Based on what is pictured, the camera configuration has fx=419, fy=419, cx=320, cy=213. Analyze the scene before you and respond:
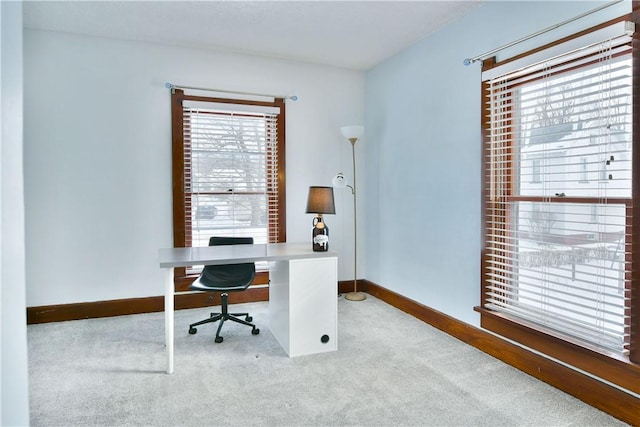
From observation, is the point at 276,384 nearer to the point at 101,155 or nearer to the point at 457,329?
the point at 457,329

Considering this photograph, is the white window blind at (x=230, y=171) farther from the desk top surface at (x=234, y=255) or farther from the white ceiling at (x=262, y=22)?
the desk top surface at (x=234, y=255)

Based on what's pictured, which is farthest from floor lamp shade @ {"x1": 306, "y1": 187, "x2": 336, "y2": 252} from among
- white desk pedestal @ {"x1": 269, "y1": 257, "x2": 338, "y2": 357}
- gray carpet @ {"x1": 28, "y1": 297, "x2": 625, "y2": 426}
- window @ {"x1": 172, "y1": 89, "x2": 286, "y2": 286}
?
window @ {"x1": 172, "y1": 89, "x2": 286, "y2": 286}

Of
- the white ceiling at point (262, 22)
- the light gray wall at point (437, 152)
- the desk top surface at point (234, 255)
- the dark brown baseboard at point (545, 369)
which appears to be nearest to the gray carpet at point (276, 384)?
the dark brown baseboard at point (545, 369)

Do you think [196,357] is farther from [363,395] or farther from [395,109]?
[395,109]

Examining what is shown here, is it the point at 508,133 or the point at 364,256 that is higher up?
the point at 508,133

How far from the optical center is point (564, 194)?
255 cm

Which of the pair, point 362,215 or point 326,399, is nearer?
point 326,399

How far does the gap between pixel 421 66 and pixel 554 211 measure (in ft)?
6.37

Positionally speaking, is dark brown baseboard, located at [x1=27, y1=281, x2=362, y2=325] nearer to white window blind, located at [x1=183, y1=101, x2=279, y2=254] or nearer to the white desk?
white window blind, located at [x1=183, y1=101, x2=279, y2=254]

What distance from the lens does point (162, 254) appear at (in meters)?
3.08

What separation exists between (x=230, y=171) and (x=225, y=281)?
134cm

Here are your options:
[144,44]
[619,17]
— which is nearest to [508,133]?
[619,17]

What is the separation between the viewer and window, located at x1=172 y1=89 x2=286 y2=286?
4.19 meters

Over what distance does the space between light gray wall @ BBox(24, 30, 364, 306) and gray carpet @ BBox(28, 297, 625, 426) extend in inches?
23.9
